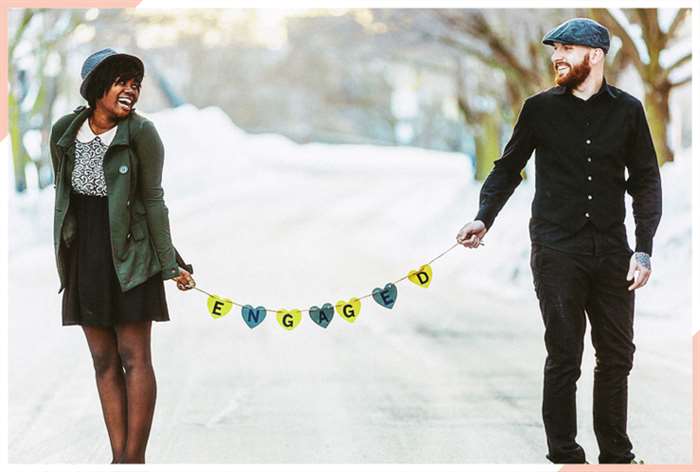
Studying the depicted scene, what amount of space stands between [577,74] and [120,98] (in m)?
1.80

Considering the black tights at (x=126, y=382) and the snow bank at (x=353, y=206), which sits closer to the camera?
the black tights at (x=126, y=382)

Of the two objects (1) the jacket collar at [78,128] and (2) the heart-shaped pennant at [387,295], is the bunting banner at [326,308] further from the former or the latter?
(1) the jacket collar at [78,128]

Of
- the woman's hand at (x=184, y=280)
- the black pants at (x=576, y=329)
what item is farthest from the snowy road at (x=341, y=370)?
the woman's hand at (x=184, y=280)

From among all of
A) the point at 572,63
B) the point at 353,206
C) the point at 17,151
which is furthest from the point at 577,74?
the point at 353,206

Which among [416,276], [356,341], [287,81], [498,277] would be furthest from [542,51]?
[287,81]

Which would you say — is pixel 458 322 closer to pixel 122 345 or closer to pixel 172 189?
pixel 122 345

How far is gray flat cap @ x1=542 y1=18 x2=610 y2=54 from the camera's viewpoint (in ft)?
15.8

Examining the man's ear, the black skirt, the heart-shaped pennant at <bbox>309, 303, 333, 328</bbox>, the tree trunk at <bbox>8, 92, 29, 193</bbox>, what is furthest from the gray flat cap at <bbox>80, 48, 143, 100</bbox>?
the tree trunk at <bbox>8, 92, 29, 193</bbox>

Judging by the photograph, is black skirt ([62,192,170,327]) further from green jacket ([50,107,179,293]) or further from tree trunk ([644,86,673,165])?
tree trunk ([644,86,673,165])

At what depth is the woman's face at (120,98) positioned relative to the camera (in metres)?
4.78

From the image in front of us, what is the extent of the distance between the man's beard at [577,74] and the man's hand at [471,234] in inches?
26.0

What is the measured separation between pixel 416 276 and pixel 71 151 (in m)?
1.52

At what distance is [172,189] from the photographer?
2748cm

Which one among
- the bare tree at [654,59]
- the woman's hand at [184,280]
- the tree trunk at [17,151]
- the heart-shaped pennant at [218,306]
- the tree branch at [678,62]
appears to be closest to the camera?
the woman's hand at [184,280]
